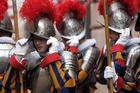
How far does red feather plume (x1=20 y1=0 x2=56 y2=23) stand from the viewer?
4.62 meters

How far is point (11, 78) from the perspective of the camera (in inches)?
176

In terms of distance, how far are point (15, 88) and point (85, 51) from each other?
4.49 ft

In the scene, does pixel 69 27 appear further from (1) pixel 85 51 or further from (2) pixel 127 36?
(2) pixel 127 36

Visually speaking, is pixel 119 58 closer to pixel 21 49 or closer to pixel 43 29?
pixel 43 29

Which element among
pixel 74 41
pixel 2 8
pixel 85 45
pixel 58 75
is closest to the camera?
pixel 58 75

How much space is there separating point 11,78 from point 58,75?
649 mm

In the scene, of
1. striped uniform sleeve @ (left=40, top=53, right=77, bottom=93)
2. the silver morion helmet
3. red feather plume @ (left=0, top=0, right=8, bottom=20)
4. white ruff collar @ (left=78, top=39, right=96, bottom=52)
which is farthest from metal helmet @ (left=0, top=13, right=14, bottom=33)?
white ruff collar @ (left=78, top=39, right=96, bottom=52)

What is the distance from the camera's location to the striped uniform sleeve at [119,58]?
4539 millimetres

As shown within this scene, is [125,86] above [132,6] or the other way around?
the other way around

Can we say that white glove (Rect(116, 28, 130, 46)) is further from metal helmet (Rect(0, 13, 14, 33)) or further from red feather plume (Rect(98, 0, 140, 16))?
metal helmet (Rect(0, 13, 14, 33))

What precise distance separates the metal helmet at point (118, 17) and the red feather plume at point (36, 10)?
2.83 feet

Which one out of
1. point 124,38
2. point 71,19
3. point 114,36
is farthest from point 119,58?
point 71,19

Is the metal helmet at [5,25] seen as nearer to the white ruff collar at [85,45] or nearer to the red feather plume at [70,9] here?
the red feather plume at [70,9]

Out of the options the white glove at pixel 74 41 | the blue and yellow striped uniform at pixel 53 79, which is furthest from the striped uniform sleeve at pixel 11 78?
the white glove at pixel 74 41
